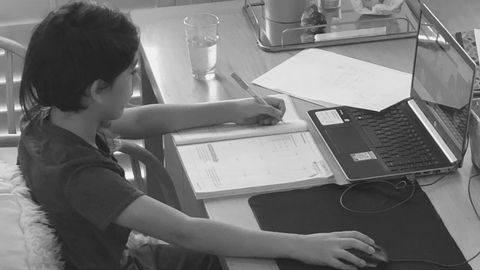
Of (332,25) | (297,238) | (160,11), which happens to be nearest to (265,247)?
(297,238)

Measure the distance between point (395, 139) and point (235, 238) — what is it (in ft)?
1.56

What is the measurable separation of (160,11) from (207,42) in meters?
0.38

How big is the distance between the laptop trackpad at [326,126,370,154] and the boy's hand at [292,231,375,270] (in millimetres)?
300

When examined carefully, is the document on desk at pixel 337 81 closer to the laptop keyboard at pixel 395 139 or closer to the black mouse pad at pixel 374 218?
the laptop keyboard at pixel 395 139

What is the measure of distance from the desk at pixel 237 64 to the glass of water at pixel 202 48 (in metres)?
0.03

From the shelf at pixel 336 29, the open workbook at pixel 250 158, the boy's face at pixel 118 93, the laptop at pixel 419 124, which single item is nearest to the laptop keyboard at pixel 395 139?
the laptop at pixel 419 124

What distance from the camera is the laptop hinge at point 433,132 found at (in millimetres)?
1383

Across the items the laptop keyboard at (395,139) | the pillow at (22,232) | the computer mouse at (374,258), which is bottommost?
the laptop keyboard at (395,139)

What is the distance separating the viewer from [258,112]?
150 cm

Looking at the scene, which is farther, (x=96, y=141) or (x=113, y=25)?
(x=96, y=141)

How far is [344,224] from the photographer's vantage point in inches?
48.0

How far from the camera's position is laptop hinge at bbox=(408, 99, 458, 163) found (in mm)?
1383

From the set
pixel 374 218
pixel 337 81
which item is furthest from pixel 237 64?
pixel 374 218

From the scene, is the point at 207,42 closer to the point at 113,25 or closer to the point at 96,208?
the point at 113,25
